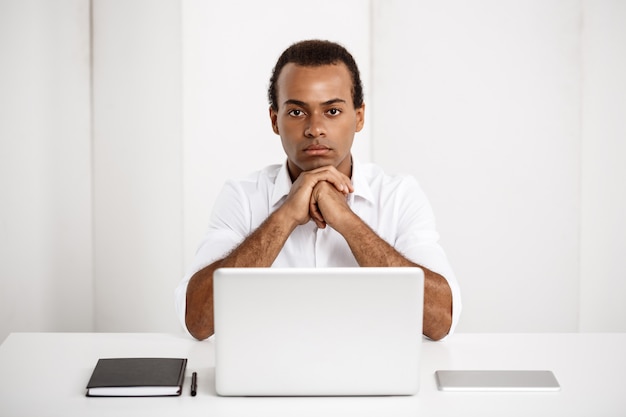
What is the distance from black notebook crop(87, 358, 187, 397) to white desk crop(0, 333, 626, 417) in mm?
20

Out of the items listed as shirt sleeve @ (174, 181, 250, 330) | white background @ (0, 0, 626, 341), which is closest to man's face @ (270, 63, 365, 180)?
shirt sleeve @ (174, 181, 250, 330)

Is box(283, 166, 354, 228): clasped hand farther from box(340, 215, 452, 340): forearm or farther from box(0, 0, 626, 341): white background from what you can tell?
box(0, 0, 626, 341): white background

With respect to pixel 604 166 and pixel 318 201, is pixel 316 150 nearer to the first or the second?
pixel 318 201

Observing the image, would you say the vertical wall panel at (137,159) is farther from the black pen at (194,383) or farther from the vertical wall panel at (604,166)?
the black pen at (194,383)

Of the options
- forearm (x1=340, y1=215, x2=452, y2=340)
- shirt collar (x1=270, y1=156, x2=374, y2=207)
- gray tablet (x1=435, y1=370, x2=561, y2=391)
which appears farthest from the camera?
shirt collar (x1=270, y1=156, x2=374, y2=207)

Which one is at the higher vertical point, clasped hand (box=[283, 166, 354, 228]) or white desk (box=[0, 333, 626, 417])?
clasped hand (box=[283, 166, 354, 228])

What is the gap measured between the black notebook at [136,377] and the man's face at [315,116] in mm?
1036

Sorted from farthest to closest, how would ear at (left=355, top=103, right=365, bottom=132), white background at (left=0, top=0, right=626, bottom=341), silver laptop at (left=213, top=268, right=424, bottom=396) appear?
white background at (left=0, top=0, right=626, bottom=341) → ear at (left=355, top=103, right=365, bottom=132) → silver laptop at (left=213, top=268, right=424, bottom=396)

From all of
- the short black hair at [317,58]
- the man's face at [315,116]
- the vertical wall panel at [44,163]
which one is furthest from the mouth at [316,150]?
the vertical wall panel at [44,163]

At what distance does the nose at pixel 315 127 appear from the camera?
255 centimetres

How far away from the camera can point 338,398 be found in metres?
1.54

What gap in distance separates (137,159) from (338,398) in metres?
2.82

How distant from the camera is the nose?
2.55m

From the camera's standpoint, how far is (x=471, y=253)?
421 cm
